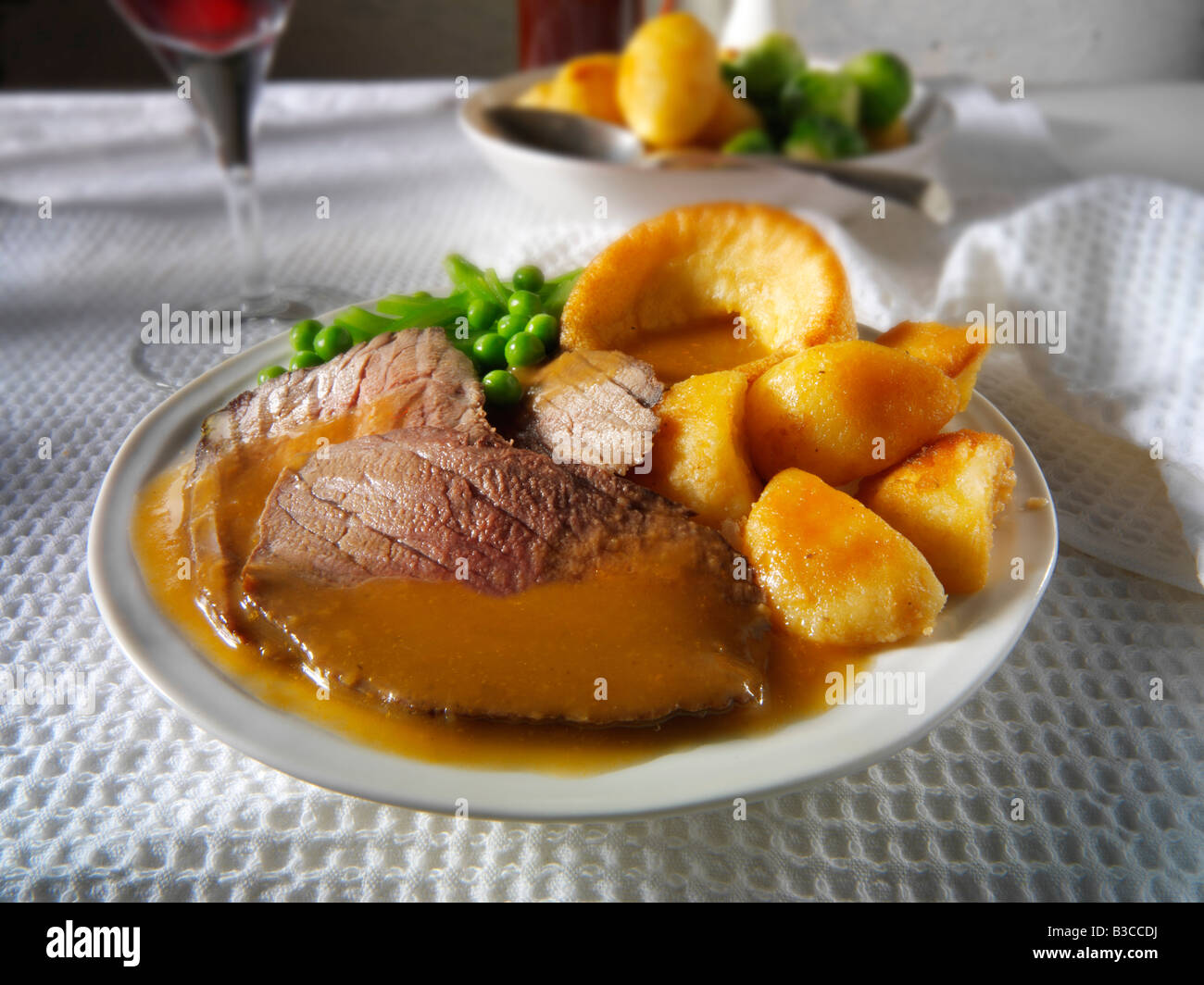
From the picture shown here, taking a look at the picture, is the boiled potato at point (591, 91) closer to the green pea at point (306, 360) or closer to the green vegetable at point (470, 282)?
the green vegetable at point (470, 282)

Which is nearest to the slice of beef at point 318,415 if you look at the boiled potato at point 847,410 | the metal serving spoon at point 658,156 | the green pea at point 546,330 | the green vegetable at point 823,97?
the green pea at point 546,330

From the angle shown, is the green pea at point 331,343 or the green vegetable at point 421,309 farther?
the green vegetable at point 421,309

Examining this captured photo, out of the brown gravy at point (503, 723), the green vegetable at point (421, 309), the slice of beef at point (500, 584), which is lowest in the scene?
the brown gravy at point (503, 723)

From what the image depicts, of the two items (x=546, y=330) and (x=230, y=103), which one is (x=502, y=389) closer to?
(x=546, y=330)

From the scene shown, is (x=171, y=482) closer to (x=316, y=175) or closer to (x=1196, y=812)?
(x=1196, y=812)

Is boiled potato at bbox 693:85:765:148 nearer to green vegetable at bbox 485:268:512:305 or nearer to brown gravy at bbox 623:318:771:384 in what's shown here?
green vegetable at bbox 485:268:512:305

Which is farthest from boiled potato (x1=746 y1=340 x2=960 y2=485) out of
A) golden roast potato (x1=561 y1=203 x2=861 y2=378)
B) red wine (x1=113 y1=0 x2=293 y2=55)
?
red wine (x1=113 y1=0 x2=293 y2=55)

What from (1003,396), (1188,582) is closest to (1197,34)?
(1003,396)

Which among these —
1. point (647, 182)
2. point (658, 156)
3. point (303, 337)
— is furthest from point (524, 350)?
point (658, 156)
